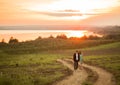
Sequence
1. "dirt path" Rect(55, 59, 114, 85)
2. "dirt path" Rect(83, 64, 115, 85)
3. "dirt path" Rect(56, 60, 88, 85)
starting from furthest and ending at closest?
1. "dirt path" Rect(56, 60, 88, 85)
2. "dirt path" Rect(55, 59, 114, 85)
3. "dirt path" Rect(83, 64, 115, 85)

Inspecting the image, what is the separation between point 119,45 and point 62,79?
1893 inches

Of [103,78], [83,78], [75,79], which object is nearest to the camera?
[75,79]

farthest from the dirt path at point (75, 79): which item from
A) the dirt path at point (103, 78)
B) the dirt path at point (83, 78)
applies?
the dirt path at point (103, 78)

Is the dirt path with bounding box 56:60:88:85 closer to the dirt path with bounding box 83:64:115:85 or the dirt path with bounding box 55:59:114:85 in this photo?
the dirt path with bounding box 55:59:114:85

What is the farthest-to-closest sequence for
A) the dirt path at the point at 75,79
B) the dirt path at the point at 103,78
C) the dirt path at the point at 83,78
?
1. the dirt path at the point at 75,79
2. the dirt path at the point at 83,78
3. the dirt path at the point at 103,78

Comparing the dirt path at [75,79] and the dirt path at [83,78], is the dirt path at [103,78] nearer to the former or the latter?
the dirt path at [83,78]

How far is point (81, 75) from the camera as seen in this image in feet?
112

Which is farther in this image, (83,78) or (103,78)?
(83,78)

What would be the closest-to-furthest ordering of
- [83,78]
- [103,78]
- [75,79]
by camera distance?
[75,79], [103,78], [83,78]

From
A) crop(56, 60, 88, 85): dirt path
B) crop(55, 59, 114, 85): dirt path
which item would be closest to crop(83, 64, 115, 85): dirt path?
crop(55, 59, 114, 85): dirt path

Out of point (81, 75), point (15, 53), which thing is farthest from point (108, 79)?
point (15, 53)

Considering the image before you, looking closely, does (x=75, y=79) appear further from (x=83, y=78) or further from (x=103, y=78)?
(x=103, y=78)

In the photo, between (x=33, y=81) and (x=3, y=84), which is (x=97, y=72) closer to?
(x=33, y=81)

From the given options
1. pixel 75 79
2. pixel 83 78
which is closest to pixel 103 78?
pixel 83 78
